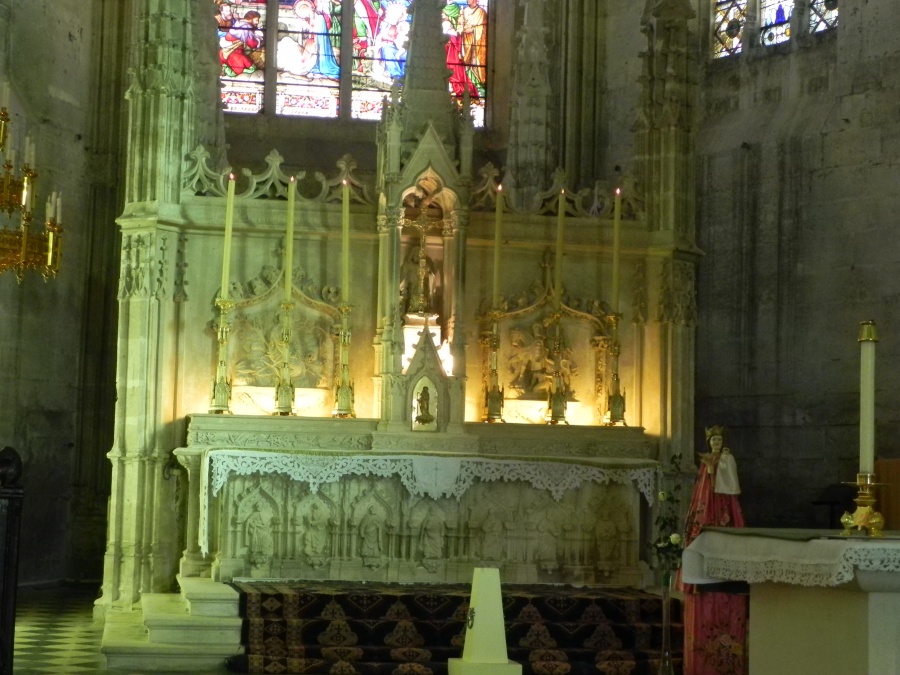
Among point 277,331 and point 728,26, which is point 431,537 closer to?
point 277,331

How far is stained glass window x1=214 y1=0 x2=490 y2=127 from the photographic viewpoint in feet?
63.6

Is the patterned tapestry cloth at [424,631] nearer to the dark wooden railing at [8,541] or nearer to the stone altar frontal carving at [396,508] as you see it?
the stone altar frontal carving at [396,508]

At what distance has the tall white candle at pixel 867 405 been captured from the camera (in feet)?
22.5

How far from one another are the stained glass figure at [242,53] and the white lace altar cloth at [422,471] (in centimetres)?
746

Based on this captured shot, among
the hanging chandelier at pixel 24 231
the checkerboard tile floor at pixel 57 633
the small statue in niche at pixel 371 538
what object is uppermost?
the hanging chandelier at pixel 24 231

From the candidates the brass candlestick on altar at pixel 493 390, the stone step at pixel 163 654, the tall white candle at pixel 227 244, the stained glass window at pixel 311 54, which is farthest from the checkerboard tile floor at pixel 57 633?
the stained glass window at pixel 311 54

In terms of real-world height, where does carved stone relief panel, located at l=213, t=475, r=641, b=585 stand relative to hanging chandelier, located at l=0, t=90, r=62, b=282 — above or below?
below

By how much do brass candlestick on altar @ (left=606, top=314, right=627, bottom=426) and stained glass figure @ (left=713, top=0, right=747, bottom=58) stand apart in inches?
194

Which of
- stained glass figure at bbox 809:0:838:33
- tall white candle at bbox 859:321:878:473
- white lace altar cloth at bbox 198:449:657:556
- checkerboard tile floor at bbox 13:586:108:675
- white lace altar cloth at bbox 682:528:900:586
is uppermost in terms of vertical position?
stained glass figure at bbox 809:0:838:33

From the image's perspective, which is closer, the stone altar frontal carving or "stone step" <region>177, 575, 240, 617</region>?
→ "stone step" <region>177, 575, 240, 617</region>

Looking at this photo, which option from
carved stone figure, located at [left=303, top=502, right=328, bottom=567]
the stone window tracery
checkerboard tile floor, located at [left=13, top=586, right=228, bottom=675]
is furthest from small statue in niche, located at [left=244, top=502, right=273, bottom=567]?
the stone window tracery

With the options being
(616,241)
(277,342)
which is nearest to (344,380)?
(277,342)

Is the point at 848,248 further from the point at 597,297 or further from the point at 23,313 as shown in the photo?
the point at 23,313

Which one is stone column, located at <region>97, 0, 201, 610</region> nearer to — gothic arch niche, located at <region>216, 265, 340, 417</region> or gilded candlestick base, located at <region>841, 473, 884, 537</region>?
gothic arch niche, located at <region>216, 265, 340, 417</region>
